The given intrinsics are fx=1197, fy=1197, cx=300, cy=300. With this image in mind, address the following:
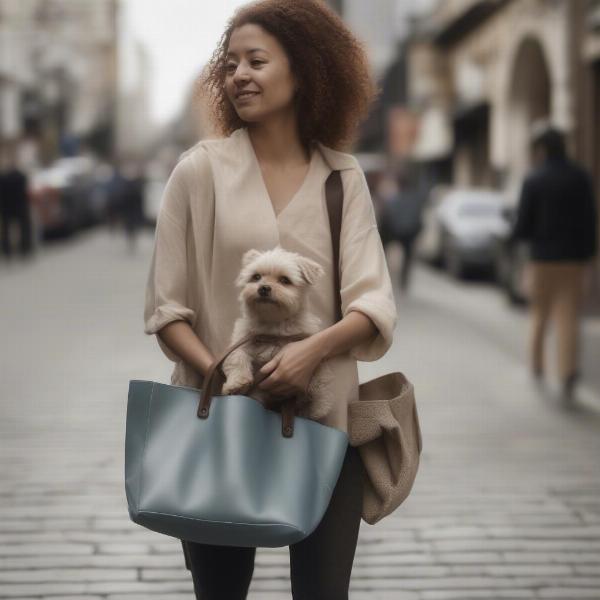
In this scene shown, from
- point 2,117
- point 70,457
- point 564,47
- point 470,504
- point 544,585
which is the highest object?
point 544,585

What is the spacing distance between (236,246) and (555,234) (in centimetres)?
667

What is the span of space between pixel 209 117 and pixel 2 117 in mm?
51515

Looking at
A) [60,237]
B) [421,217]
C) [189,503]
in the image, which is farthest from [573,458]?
[60,237]

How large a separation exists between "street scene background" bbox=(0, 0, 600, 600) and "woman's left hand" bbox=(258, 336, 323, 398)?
2.98ft

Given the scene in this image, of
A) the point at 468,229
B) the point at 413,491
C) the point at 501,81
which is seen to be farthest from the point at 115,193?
the point at 413,491

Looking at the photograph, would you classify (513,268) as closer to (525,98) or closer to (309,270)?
(309,270)

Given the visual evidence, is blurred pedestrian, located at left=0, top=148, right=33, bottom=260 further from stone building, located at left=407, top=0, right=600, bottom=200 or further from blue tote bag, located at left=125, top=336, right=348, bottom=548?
blue tote bag, located at left=125, top=336, right=348, bottom=548

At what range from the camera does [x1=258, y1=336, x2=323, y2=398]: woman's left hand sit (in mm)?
2627

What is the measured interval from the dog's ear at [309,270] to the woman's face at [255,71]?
40 cm

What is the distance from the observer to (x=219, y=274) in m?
2.84

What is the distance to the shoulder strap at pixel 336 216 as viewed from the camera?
2.85 metres

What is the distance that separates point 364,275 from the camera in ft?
9.21

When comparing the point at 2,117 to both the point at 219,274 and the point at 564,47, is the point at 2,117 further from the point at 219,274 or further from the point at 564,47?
the point at 219,274

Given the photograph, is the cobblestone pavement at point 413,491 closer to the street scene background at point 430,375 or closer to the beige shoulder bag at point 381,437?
the street scene background at point 430,375
